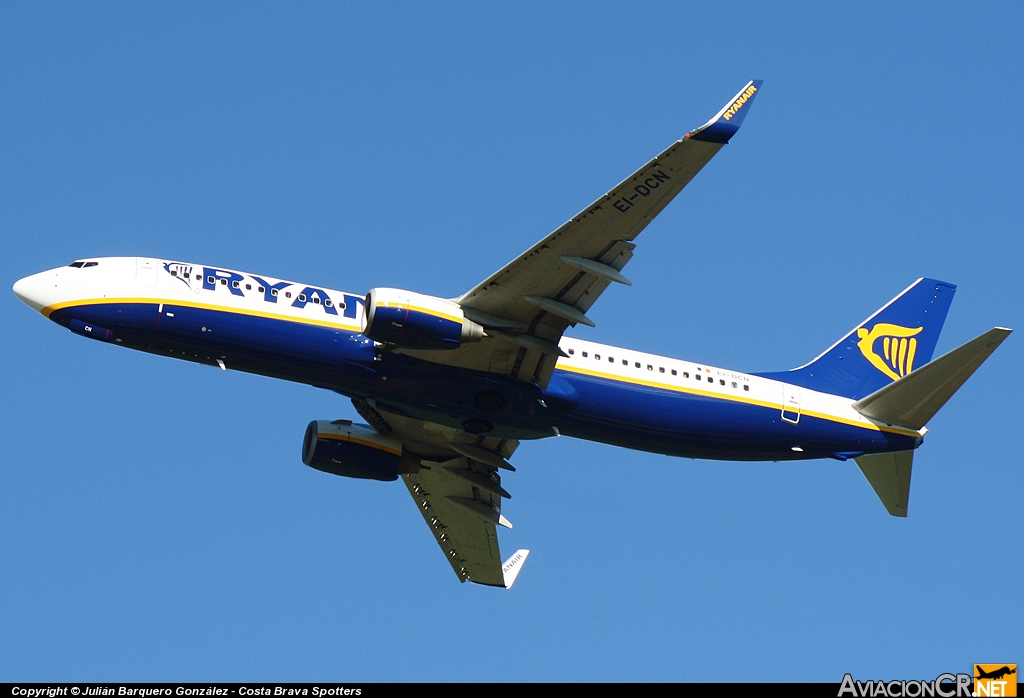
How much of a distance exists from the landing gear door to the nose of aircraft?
2581 cm

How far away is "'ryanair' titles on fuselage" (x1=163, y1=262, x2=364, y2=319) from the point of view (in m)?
40.8

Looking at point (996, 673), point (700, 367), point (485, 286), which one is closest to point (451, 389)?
point (485, 286)

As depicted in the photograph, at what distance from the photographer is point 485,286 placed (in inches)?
1553

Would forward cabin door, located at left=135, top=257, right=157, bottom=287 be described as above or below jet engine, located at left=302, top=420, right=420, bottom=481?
above

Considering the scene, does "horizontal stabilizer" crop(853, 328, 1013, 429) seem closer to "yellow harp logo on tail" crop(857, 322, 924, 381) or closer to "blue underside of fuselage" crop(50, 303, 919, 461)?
"blue underside of fuselage" crop(50, 303, 919, 461)

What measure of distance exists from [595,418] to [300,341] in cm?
1040

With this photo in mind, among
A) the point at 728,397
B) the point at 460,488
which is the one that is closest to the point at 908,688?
the point at 728,397

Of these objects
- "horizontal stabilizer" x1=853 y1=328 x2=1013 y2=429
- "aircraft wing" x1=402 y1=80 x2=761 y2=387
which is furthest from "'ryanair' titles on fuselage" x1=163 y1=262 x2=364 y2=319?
"horizontal stabilizer" x1=853 y1=328 x2=1013 y2=429

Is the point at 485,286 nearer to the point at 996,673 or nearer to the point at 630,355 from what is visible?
the point at 630,355

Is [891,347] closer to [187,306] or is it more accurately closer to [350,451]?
[350,451]

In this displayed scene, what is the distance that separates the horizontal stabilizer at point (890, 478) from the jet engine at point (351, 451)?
17.9m

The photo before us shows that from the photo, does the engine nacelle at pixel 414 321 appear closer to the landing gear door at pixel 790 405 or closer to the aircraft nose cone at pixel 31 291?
the aircraft nose cone at pixel 31 291

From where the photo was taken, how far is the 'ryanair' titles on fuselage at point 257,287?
40.8 meters

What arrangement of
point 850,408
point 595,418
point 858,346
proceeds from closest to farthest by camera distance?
point 595,418
point 850,408
point 858,346
